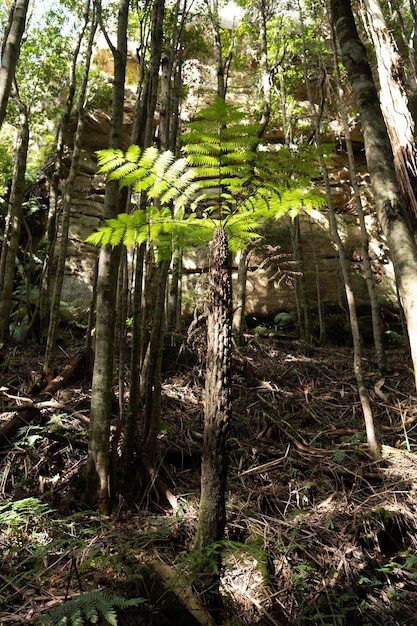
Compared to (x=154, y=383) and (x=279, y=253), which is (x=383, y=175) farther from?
(x=279, y=253)

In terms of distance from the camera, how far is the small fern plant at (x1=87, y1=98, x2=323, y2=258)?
2.51 metres

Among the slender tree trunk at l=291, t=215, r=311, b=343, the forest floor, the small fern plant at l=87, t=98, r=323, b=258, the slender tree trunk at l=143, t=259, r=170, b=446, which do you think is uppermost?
the slender tree trunk at l=291, t=215, r=311, b=343

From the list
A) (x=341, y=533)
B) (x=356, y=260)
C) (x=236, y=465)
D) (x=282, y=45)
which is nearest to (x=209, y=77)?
(x=282, y=45)

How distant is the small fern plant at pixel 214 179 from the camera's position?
251 cm

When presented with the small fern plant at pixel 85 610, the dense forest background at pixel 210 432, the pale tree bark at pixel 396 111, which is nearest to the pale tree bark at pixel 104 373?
the dense forest background at pixel 210 432

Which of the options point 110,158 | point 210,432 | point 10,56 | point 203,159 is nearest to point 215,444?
point 210,432

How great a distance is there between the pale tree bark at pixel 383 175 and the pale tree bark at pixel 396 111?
0.09 metres

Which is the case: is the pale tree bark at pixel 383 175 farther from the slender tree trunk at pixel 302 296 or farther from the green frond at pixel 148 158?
the slender tree trunk at pixel 302 296

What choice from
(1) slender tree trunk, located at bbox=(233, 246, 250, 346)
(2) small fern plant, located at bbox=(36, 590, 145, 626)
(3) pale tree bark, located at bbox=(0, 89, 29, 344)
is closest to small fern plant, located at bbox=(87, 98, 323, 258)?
(2) small fern plant, located at bbox=(36, 590, 145, 626)

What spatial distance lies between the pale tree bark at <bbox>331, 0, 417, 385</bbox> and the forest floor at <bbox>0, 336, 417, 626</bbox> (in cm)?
166

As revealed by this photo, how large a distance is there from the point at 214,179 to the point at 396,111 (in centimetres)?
185

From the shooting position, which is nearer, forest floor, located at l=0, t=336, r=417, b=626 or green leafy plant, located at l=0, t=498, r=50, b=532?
forest floor, located at l=0, t=336, r=417, b=626

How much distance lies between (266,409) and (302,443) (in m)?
0.86

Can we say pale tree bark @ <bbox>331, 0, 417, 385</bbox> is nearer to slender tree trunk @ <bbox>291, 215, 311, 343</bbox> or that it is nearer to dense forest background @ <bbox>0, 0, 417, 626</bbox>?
dense forest background @ <bbox>0, 0, 417, 626</bbox>
